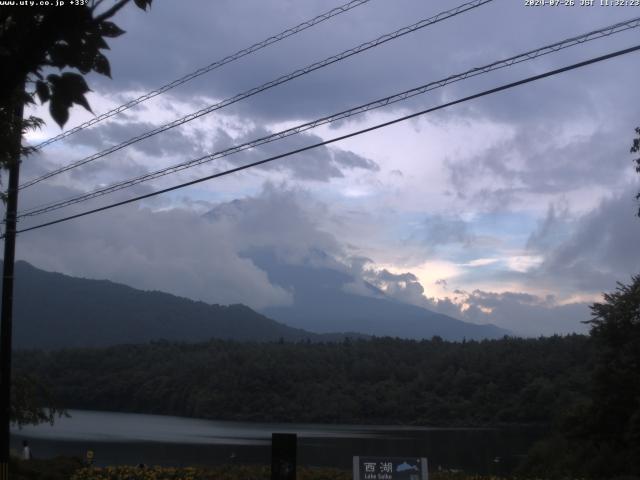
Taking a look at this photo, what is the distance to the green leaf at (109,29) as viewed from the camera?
13.3 ft

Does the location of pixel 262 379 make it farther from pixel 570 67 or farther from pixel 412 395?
pixel 570 67

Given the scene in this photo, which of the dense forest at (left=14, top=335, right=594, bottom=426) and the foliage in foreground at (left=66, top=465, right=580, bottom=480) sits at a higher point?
the dense forest at (left=14, top=335, right=594, bottom=426)

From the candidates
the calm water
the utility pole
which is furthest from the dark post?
the calm water

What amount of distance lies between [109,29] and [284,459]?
838 centimetres

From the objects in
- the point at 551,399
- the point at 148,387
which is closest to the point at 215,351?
the point at 148,387

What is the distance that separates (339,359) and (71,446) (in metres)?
68.0

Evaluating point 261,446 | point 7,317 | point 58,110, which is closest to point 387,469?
point 7,317

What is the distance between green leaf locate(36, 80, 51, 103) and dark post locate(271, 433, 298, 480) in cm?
815

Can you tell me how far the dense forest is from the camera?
3688 inches

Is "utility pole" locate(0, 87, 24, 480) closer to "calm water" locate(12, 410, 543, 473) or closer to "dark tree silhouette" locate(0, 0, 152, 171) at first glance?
"dark tree silhouette" locate(0, 0, 152, 171)

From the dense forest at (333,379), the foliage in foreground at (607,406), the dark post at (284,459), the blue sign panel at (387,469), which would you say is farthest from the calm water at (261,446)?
the dark post at (284,459)

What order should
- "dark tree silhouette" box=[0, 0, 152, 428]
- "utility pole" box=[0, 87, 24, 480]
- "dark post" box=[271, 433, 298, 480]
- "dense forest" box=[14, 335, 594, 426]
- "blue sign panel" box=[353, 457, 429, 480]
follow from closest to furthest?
"dark tree silhouette" box=[0, 0, 152, 428] < "dark post" box=[271, 433, 298, 480] < "blue sign panel" box=[353, 457, 429, 480] < "utility pole" box=[0, 87, 24, 480] < "dense forest" box=[14, 335, 594, 426]

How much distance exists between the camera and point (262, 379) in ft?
376

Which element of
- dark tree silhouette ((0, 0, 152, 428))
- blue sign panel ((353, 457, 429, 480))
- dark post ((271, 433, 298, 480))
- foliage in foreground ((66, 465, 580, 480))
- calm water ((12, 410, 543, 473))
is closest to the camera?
dark tree silhouette ((0, 0, 152, 428))
